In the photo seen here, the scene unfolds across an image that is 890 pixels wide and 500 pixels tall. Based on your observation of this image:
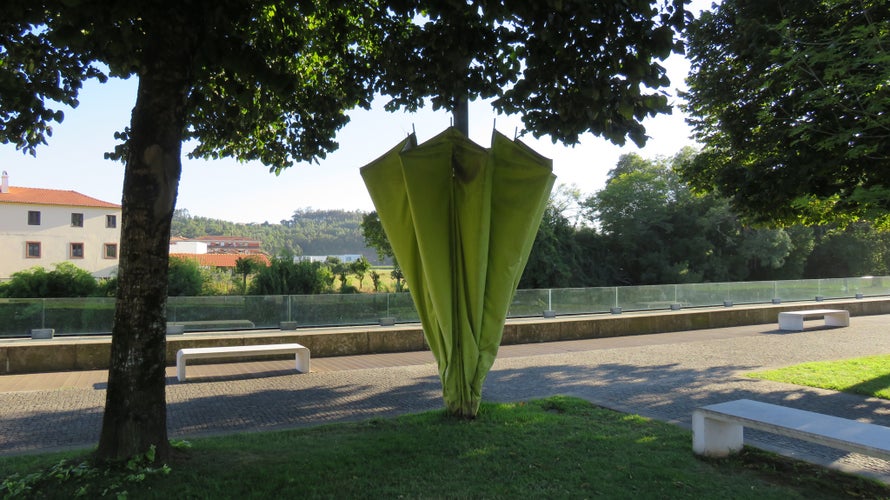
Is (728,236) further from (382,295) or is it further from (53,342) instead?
(53,342)

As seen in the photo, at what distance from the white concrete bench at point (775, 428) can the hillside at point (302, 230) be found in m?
119

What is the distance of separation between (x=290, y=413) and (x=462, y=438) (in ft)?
9.34

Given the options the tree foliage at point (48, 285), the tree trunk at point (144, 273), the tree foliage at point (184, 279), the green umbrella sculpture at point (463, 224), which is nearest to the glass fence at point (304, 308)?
the tree foliage at point (48, 285)

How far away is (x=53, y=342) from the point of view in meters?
11.6

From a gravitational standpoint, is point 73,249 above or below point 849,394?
above

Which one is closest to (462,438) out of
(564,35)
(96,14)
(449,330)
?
(449,330)

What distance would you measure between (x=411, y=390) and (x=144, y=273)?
5.34 m

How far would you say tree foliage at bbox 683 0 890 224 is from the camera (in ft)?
28.2

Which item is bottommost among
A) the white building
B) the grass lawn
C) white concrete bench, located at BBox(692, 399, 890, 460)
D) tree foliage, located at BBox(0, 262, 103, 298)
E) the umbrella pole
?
the grass lawn

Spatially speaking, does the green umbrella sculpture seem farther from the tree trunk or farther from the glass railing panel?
the glass railing panel

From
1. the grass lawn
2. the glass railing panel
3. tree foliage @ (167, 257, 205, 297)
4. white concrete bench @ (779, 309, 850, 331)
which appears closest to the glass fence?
the glass railing panel

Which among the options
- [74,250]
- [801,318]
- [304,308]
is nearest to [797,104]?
[801,318]

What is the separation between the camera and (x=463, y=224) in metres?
6.71

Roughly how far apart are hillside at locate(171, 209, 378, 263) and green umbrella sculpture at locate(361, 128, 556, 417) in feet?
386
